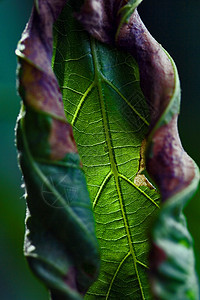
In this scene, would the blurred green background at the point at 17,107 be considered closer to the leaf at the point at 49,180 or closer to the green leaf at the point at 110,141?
the green leaf at the point at 110,141

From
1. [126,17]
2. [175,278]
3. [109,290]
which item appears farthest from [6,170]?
[175,278]

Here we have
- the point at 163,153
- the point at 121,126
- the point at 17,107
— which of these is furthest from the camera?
the point at 17,107

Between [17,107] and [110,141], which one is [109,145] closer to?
[110,141]

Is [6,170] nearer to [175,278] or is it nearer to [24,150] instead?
[24,150]

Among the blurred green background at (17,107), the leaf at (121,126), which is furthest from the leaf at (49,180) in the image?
the blurred green background at (17,107)

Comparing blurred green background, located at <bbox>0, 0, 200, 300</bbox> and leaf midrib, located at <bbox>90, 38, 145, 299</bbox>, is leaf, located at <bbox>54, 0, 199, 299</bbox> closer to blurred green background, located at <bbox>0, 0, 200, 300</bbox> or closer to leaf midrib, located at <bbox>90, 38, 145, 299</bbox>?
leaf midrib, located at <bbox>90, 38, 145, 299</bbox>

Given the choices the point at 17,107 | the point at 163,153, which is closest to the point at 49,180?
the point at 163,153
